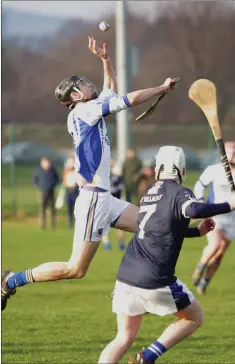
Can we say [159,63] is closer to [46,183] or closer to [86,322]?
[46,183]

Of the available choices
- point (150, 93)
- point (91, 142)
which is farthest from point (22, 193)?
point (150, 93)

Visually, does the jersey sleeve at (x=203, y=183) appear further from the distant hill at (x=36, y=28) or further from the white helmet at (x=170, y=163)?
the distant hill at (x=36, y=28)

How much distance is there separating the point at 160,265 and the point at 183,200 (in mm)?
514

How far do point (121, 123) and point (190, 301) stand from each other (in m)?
20.8

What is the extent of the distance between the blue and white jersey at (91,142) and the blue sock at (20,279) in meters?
1.00

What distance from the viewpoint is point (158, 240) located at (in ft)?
25.8

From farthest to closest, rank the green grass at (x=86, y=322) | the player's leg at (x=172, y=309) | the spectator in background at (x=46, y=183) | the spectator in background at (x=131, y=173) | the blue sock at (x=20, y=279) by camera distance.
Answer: the spectator in background at (x=46, y=183) < the spectator in background at (x=131, y=173) < the green grass at (x=86, y=322) < the blue sock at (x=20, y=279) < the player's leg at (x=172, y=309)

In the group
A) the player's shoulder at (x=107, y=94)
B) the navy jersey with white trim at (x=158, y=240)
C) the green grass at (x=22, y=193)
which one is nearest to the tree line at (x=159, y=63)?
the green grass at (x=22, y=193)

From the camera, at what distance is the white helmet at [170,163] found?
795 centimetres

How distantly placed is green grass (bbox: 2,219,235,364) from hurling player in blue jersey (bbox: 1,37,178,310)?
0.93 meters

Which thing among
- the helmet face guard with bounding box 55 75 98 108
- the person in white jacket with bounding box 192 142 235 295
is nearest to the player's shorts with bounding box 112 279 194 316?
the helmet face guard with bounding box 55 75 98 108

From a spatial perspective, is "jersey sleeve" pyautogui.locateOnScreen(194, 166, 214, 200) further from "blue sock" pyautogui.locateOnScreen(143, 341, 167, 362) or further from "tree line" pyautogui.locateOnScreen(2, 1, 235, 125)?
"tree line" pyautogui.locateOnScreen(2, 1, 235, 125)

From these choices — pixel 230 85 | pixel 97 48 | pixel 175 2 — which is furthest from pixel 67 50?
pixel 97 48

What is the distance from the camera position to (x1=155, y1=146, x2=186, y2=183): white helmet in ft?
26.1
